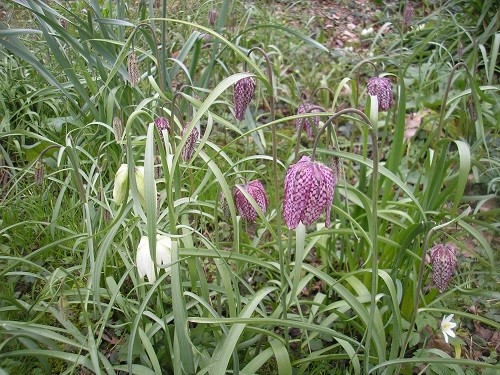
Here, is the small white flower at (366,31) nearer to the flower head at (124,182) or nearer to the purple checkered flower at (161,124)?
the purple checkered flower at (161,124)

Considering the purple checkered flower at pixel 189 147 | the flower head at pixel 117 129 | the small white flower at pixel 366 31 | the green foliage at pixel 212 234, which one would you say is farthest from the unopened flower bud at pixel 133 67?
the small white flower at pixel 366 31

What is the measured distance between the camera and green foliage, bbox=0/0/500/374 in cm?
138

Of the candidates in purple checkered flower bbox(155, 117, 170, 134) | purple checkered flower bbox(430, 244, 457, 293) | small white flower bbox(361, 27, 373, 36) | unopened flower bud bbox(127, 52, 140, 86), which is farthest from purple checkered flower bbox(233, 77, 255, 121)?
small white flower bbox(361, 27, 373, 36)

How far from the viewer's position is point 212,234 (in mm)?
2271

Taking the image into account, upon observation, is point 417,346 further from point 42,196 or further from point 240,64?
point 240,64

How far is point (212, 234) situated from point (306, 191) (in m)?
1.11

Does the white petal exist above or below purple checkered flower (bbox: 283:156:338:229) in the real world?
below

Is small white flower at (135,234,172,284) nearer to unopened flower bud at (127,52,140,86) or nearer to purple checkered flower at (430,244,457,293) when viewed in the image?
unopened flower bud at (127,52,140,86)

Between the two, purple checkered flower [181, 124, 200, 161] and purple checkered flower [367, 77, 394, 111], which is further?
purple checkered flower [367, 77, 394, 111]

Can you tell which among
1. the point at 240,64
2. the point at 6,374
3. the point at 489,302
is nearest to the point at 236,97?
the point at 6,374

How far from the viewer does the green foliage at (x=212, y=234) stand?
4.53 ft

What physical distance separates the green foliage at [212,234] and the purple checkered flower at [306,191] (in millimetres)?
49

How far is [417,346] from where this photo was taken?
185cm

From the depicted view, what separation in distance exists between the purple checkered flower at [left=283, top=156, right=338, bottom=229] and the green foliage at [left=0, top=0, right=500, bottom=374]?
49 millimetres
